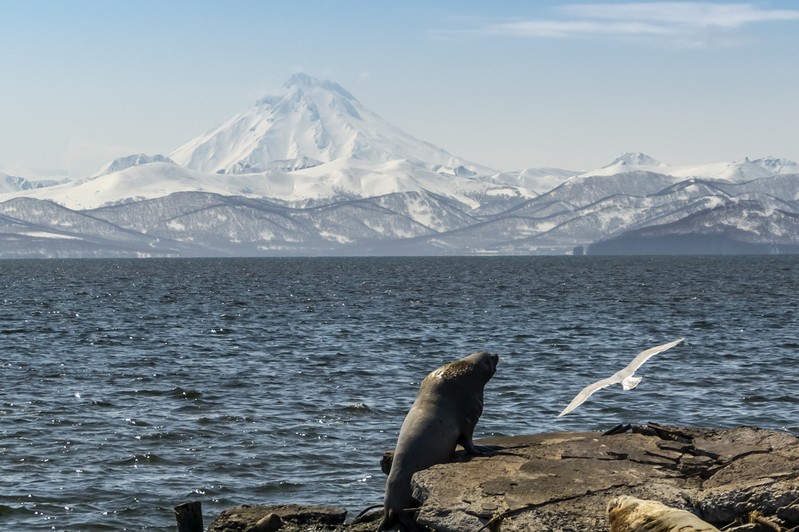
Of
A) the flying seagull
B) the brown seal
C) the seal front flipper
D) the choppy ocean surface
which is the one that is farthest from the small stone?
the flying seagull

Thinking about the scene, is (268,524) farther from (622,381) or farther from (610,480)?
(622,381)

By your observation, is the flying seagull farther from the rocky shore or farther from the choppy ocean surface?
the choppy ocean surface

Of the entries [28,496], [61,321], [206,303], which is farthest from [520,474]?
[206,303]

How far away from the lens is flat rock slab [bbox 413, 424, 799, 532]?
1195 cm

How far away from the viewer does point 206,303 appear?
7888 centimetres

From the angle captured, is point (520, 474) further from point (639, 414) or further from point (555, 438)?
point (639, 414)

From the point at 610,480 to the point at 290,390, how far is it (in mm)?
19143

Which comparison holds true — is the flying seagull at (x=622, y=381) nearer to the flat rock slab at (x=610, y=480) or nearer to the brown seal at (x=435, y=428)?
the flat rock slab at (x=610, y=480)

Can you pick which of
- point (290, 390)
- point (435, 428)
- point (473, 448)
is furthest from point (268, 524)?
point (290, 390)

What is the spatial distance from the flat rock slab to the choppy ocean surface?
4768 millimetres

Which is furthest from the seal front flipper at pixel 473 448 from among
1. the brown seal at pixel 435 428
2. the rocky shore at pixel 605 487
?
→ the rocky shore at pixel 605 487

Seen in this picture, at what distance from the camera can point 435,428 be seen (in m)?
14.7

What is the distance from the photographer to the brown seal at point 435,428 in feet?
45.9

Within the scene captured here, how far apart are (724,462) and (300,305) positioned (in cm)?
6221
